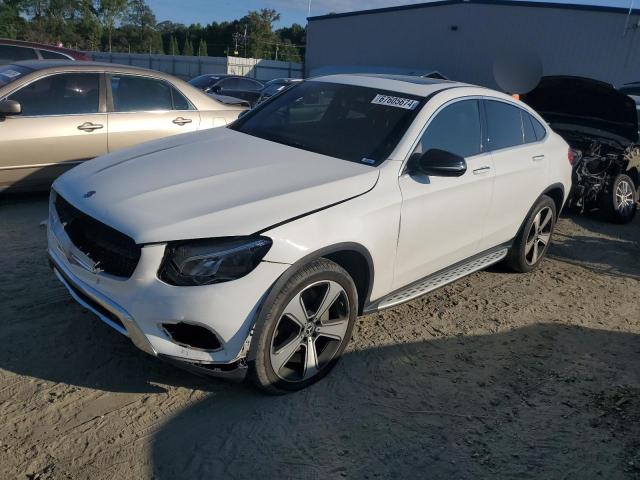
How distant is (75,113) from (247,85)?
13.7m

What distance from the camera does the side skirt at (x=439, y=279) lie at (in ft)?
12.3

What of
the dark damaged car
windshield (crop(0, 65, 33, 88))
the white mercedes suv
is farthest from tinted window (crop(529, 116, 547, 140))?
windshield (crop(0, 65, 33, 88))

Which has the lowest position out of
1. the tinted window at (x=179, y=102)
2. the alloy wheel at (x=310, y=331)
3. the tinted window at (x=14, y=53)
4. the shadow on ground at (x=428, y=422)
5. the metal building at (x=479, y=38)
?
the shadow on ground at (x=428, y=422)

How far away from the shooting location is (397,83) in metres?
4.38

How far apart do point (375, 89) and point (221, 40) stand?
82.4 metres

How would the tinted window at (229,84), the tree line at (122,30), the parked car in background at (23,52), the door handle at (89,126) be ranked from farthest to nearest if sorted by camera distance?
the tree line at (122,30)
the tinted window at (229,84)
the parked car in background at (23,52)
the door handle at (89,126)

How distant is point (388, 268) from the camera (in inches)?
141

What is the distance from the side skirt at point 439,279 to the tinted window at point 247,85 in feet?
50.5

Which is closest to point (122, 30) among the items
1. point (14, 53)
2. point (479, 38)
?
point (479, 38)

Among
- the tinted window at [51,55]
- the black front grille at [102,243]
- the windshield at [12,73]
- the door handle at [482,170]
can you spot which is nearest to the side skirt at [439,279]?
the door handle at [482,170]

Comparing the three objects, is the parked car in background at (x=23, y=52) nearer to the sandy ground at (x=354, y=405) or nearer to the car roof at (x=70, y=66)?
the car roof at (x=70, y=66)

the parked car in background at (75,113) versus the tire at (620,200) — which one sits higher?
the parked car in background at (75,113)

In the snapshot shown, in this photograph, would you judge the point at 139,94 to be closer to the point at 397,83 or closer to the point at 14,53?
the point at 397,83

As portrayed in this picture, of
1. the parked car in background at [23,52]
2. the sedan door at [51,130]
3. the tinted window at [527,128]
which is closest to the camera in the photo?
the tinted window at [527,128]
